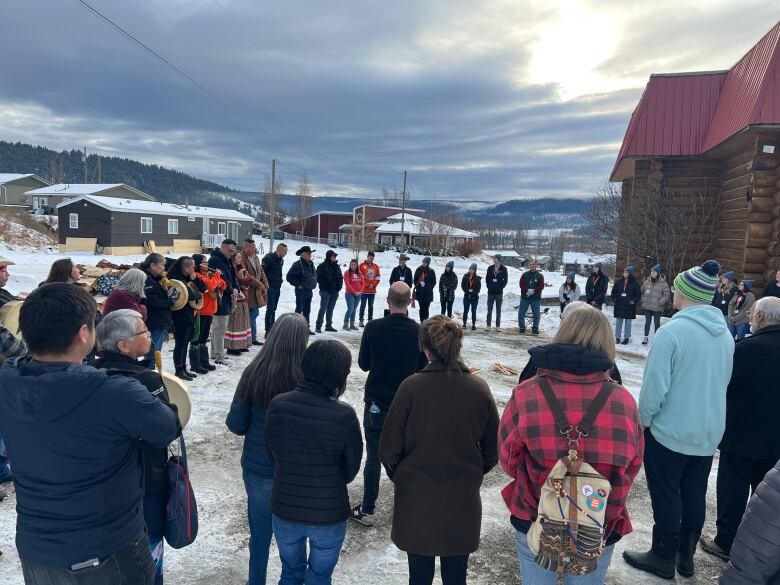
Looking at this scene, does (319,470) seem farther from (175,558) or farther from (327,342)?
(175,558)

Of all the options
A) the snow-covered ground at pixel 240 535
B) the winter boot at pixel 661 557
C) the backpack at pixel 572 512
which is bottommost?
the snow-covered ground at pixel 240 535

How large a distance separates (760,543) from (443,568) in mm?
1440

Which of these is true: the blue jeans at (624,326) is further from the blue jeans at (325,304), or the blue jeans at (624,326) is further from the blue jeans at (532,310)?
the blue jeans at (325,304)

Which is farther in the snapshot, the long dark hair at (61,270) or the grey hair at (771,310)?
the long dark hair at (61,270)

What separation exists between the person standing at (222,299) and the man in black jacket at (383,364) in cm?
458

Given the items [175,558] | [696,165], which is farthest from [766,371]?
[696,165]

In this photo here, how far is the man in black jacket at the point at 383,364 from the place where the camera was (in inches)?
149

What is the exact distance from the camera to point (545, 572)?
7.66 feet

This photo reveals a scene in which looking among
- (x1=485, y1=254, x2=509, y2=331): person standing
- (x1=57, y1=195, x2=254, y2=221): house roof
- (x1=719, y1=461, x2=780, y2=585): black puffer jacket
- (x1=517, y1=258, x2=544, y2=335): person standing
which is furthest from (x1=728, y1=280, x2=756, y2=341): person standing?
(x1=57, y1=195, x2=254, y2=221): house roof

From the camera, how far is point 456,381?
8.48ft

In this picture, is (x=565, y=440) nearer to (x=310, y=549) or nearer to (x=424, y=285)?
(x=310, y=549)

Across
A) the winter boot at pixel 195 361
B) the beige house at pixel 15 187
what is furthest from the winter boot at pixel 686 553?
the beige house at pixel 15 187

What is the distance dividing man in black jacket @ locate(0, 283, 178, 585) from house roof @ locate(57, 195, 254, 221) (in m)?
37.1

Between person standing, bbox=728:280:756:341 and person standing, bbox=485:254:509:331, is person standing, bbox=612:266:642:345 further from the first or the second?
person standing, bbox=485:254:509:331
